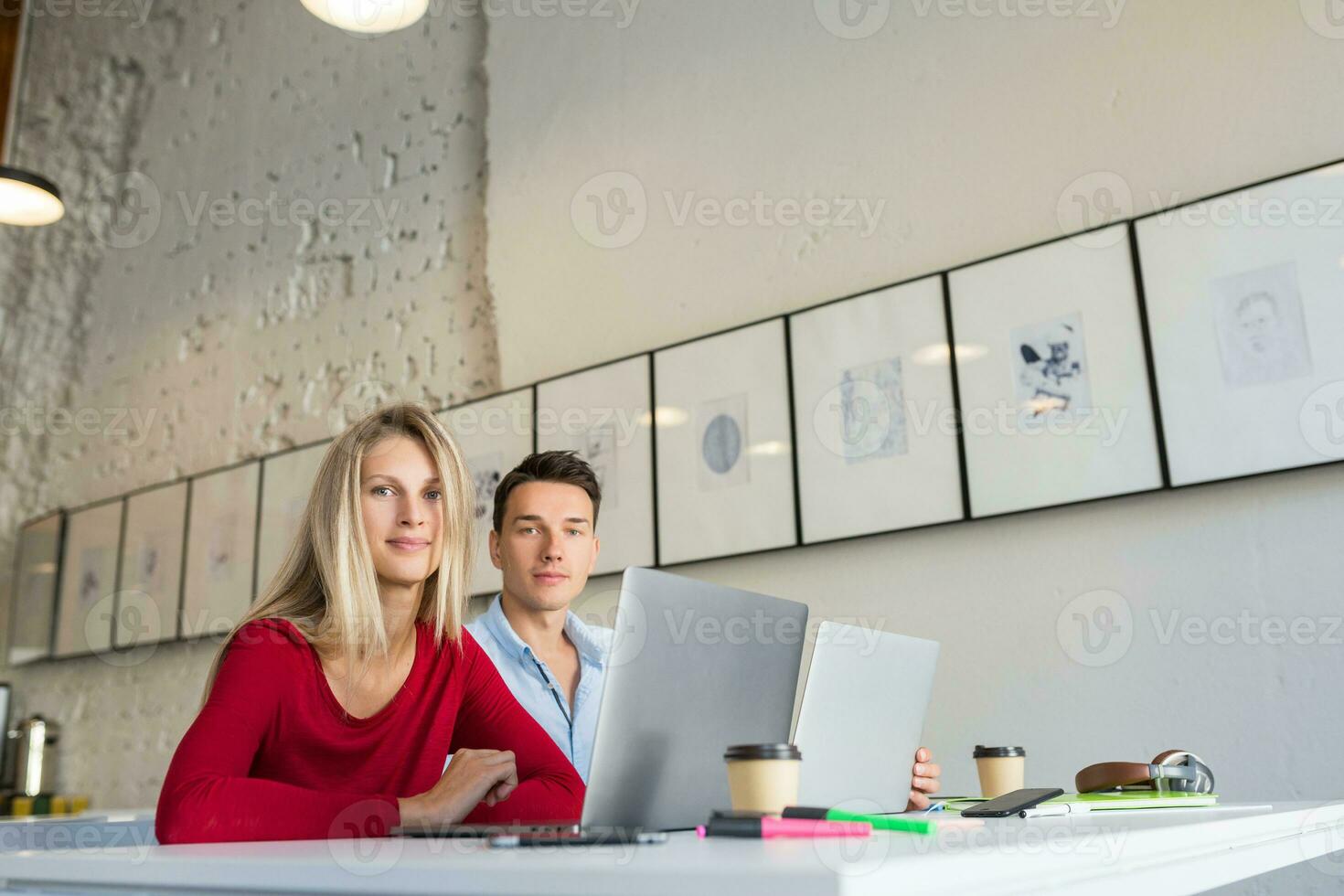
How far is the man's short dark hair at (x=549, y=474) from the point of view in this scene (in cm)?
226

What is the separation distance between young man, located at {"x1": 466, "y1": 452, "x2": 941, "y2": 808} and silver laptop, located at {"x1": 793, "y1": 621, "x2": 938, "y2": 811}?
2.49ft

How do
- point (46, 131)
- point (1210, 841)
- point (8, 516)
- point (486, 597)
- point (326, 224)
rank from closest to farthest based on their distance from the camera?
1. point (1210, 841)
2. point (486, 597)
3. point (326, 224)
4. point (8, 516)
5. point (46, 131)

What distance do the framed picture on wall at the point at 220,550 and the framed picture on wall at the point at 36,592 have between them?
845mm

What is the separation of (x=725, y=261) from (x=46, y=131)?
3.93 m

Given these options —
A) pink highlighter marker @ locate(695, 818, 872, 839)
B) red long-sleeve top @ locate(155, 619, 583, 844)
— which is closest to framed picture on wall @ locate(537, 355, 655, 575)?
red long-sleeve top @ locate(155, 619, 583, 844)

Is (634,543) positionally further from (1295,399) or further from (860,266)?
(1295,399)

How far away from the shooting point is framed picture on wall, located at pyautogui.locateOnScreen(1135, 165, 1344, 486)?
6.32 feet

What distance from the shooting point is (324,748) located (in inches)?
53.7

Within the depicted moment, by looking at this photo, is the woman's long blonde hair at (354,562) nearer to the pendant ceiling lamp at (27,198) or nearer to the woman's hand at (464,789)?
the woman's hand at (464,789)

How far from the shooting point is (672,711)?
1.06 meters

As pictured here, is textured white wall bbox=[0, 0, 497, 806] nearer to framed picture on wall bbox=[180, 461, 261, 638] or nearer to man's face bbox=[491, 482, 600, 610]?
framed picture on wall bbox=[180, 461, 261, 638]

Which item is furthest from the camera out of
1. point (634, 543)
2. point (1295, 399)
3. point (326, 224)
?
point (326, 224)

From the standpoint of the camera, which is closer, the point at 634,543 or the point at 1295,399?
the point at 1295,399

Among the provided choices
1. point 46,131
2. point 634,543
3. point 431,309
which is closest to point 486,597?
point 634,543
